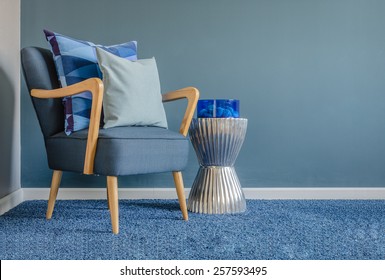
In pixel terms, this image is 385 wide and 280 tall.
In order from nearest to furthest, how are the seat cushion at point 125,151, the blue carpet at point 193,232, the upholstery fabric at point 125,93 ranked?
1. the blue carpet at point 193,232
2. the seat cushion at point 125,151
3. the upholstery fabric at point 125,93

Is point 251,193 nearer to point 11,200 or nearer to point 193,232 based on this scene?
point 193,232

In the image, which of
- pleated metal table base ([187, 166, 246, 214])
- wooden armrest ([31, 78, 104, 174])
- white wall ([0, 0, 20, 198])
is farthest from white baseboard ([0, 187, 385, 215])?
wooden armrest ([31, 78, 104, 174])

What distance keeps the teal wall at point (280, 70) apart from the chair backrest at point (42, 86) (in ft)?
1.98

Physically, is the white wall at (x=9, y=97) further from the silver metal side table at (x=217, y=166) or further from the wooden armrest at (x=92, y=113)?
the silver metal side table at (x=217, y=166)

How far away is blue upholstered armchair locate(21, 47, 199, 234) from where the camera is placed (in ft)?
5.68

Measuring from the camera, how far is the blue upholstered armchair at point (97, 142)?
173 centimetres

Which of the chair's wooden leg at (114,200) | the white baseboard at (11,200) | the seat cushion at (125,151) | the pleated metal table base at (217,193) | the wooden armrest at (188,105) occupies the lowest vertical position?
the white baseboard at (11,200)

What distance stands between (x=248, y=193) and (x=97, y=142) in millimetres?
1094

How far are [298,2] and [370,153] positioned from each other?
0.92 metres

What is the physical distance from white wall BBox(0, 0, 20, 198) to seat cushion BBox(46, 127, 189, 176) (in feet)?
1.22

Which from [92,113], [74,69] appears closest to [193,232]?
[92,113]

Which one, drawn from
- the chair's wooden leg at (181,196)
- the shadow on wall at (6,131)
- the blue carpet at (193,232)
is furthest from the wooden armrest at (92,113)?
the shadow on wall at (6,131)

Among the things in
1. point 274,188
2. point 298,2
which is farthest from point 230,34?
point 274,188

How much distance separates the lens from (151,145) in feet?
6.01
